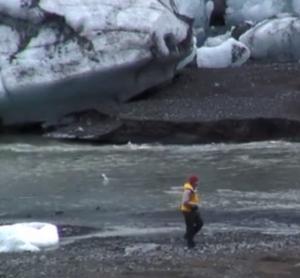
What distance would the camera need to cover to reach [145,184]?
63.6ft

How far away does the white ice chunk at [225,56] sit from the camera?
3009cm

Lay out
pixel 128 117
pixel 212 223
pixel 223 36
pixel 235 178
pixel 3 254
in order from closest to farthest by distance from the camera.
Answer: pixel 3 254 < pixel 212 223 < pixel 235 178 < pixel 128 117 < pixel 223 36

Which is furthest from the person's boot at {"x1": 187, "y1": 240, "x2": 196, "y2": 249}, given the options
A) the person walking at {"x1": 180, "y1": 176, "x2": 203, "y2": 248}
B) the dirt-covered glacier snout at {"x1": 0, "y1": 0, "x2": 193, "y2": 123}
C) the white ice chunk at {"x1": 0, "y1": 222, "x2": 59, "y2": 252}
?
the dirt-covered glacier snout at {"x1": 0, "y1": 0, "x2": 193, "y2": 123}

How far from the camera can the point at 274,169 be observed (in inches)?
804

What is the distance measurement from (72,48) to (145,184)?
5.85 meters

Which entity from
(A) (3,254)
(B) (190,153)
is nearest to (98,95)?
(B) (190,153)

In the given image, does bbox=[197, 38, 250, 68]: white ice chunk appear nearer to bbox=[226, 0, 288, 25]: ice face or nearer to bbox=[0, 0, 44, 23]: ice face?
bbox=[226, 0, 288, 25]: ice face

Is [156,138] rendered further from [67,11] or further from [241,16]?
[241,16]

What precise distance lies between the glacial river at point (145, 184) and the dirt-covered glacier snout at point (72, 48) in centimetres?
122

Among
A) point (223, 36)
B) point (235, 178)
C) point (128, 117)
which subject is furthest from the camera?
point (223, 36)

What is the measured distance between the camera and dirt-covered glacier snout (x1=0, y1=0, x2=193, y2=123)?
2430 cm

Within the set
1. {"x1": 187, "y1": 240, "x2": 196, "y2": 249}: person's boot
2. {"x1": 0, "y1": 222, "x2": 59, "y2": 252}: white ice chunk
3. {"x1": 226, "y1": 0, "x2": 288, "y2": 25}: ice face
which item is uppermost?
{"x1": 226, "y1": 0, "x2": 288, "y2": 25}: ice face

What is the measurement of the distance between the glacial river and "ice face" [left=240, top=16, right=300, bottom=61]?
8.25 m

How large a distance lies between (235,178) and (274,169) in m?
1.09
